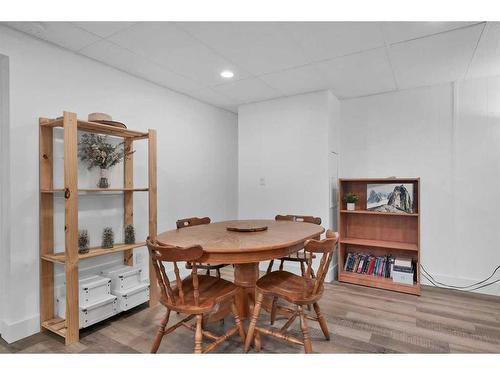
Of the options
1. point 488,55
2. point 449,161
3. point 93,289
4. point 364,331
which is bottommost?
point 364,331

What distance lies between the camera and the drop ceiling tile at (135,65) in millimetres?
2445

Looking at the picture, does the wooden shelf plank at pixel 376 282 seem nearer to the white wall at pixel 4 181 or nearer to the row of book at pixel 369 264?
the row of book at pixel 369 264

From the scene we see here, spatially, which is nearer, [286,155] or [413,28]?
[413,28]

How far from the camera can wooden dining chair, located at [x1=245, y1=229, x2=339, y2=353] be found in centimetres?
178

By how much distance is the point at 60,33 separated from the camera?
7.19 ft

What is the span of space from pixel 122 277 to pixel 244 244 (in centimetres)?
140

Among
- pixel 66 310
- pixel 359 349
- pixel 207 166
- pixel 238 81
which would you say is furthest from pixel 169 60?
pixel 359 349

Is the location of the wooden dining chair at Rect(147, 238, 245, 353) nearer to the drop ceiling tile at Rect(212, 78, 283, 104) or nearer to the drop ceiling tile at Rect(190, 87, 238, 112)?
the drop ceiling tile at Rect(212, 78, 283, 104)

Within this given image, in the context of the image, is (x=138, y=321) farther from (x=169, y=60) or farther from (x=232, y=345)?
(x=169, y=60)

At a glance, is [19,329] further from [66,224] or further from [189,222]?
[189,222]

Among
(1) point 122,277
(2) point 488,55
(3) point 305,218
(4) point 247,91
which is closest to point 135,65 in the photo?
(4) point 247,91

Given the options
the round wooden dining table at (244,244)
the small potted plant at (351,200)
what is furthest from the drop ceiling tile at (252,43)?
the small potted plant at (351,200)

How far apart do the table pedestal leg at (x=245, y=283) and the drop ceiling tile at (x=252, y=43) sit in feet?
5.97

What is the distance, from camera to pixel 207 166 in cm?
408
